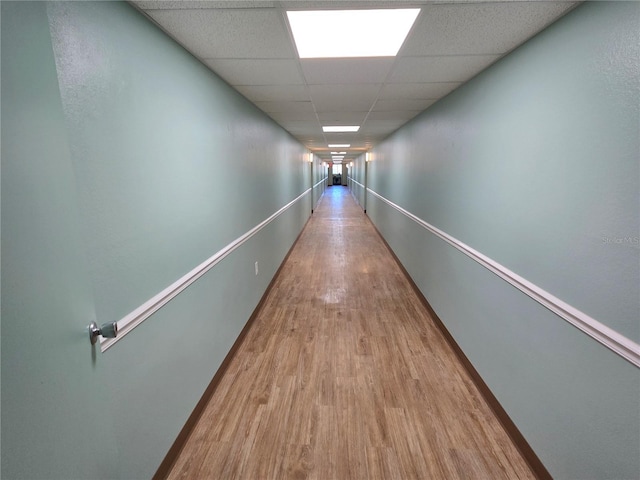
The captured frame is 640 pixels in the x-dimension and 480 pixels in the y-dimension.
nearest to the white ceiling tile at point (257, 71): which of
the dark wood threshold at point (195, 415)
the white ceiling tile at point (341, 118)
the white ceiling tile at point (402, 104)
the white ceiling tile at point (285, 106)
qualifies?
the white ceiling tile at point (285, 106)

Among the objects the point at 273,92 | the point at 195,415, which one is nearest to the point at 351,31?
the point at 273,92

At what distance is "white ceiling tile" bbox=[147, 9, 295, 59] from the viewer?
1306mm

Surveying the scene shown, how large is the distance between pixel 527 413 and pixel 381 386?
0.89 meters

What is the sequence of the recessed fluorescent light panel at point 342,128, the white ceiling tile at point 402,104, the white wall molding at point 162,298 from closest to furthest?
the white wall molding at point 162,298, the white ceiling tile at point 402,104, the recessed fluorescent light panel at point 342,128

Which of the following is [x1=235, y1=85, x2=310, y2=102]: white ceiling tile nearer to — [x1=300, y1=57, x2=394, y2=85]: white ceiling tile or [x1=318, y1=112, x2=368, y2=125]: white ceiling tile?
[x1=300, y1=57, x2=394, y2=85]: white ceiling tile

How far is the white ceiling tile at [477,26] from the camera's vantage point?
4.14ft

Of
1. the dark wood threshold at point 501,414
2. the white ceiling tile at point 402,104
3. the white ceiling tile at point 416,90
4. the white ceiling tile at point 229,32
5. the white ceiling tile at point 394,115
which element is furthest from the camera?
the white ceiling tile at point 394,115

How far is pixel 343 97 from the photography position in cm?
274

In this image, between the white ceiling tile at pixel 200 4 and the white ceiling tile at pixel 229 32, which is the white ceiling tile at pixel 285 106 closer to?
the white ceiling tile at pixel 229 32

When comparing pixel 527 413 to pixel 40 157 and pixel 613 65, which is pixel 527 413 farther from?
pixel 40 157

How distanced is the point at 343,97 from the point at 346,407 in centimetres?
247

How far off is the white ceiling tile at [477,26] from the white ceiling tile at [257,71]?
0.74 m

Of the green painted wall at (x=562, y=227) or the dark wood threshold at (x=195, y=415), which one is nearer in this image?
the green painted wall at (x=562, y=227)

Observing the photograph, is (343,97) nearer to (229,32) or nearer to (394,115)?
(394,115)
